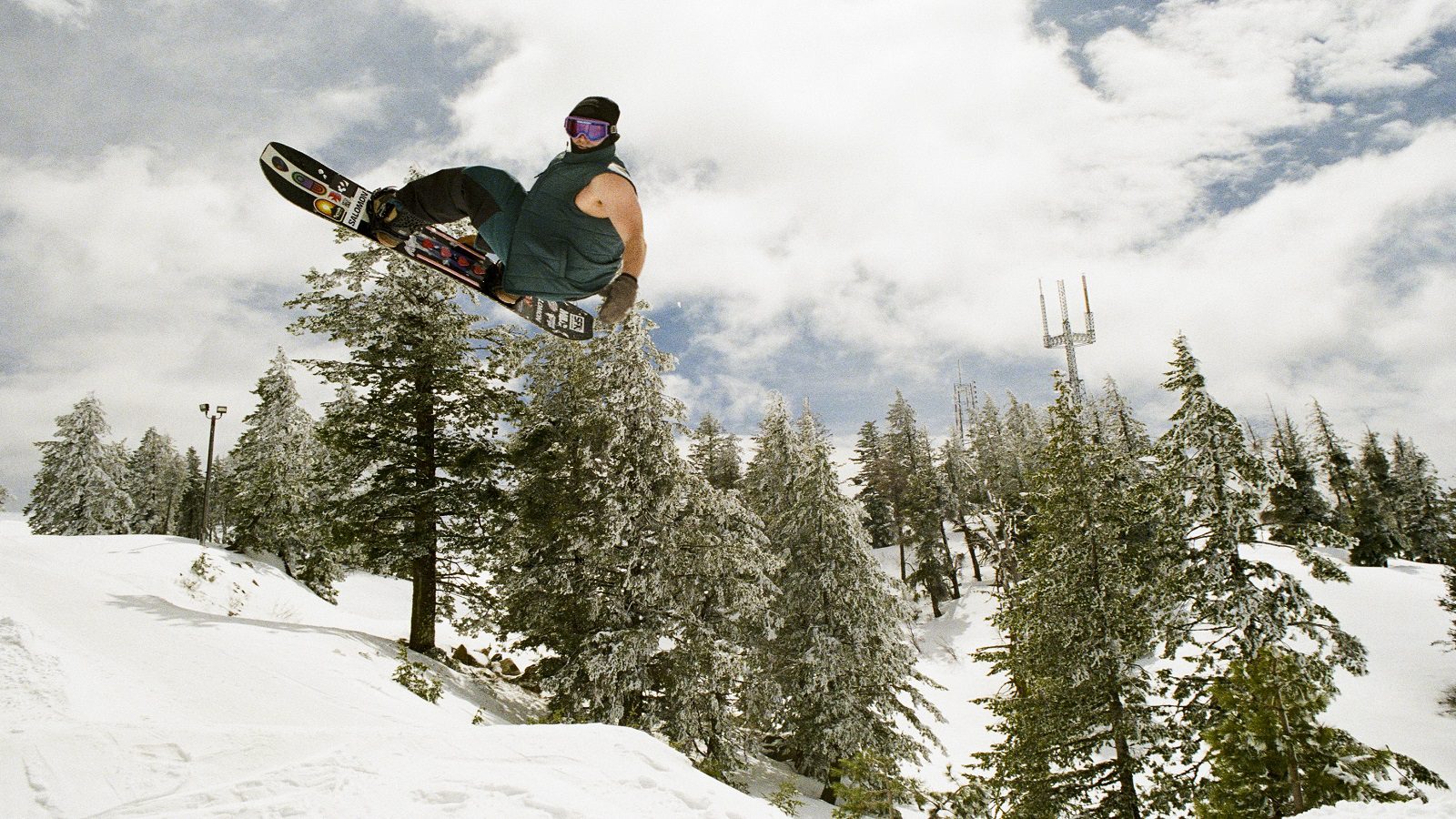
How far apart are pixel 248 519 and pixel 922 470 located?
3864 centimetres

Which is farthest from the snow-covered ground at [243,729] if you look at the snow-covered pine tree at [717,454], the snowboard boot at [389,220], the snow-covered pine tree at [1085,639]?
the snow-covered pine tree at [717,454]

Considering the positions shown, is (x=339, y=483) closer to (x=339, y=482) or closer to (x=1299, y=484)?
(x=339, y=482)

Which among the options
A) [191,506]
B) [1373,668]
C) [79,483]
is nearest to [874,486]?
[1373,668]

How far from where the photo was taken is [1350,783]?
8961 millimetres

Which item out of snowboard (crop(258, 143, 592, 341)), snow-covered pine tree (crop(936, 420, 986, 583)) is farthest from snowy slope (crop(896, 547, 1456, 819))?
snowboard (crop(258, 143, 592, 341))

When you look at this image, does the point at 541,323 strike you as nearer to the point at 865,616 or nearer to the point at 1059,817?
the point at 1059,817

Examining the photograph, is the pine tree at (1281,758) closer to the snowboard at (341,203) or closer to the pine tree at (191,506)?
the snowboard at (341,203)

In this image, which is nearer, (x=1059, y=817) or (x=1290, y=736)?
(x=1290, y=736)

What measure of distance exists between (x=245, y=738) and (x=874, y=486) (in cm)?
5154

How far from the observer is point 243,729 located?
525 cm

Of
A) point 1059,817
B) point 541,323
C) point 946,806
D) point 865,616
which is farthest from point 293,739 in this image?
point 865,616

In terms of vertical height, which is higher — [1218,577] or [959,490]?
[959,490]

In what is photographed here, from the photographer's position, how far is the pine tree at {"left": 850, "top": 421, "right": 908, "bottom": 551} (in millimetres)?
53875

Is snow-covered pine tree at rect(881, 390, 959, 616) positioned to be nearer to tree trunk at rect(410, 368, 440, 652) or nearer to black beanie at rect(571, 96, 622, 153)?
tree trunk at rect(410, 368, 440, 652)
